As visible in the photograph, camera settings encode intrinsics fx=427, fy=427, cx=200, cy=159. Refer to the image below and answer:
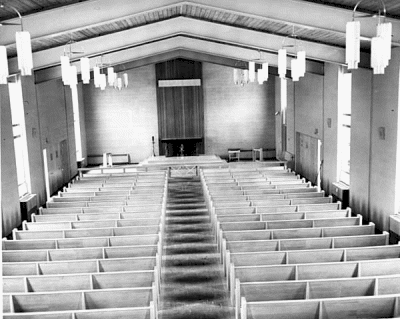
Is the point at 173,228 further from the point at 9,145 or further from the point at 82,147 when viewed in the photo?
the point at 82,147

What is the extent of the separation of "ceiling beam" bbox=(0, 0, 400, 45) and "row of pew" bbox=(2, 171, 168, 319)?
14.0 ft

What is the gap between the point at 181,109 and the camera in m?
23.8

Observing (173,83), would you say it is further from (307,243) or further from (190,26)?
(307,243)

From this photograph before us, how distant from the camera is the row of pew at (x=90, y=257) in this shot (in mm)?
5820

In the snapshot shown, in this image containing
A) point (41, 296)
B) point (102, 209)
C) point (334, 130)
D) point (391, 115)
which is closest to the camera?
point (41, 296)

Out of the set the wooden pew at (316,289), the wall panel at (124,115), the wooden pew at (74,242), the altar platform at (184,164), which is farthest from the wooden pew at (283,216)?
the wall panel at (124,115)

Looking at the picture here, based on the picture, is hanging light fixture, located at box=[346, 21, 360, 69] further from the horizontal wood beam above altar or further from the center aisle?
the horizontal wood beam above altar

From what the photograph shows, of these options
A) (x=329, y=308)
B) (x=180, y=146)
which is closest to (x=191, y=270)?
(x=329, y=308)

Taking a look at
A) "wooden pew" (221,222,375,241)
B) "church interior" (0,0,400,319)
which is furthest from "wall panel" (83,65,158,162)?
"wooden pew" (221,222,375,241)

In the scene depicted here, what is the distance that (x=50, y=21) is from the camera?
9.31 meters

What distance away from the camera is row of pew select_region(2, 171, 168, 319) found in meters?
5.82

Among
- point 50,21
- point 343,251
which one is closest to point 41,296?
point 343,251

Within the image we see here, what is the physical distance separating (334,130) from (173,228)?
6457 mm

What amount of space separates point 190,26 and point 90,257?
8.01 meters
